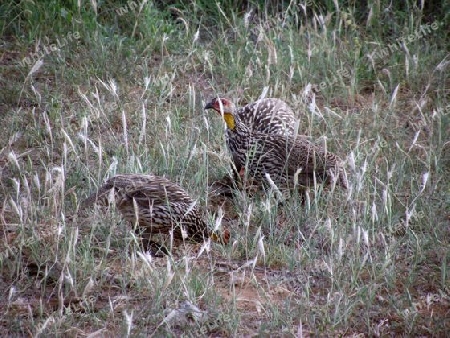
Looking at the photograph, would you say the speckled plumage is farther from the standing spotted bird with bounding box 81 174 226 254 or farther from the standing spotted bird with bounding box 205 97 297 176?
the standing spotted bird with bounding box 205 97 297 176

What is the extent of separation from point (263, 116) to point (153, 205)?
2135mm

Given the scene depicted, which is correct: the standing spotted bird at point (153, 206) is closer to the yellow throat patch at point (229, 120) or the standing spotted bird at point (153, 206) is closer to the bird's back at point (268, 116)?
the yellow throat patch at point (229, 120)

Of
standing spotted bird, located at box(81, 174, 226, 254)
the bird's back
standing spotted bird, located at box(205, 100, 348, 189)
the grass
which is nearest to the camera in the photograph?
the grass

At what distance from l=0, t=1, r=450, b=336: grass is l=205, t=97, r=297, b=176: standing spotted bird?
223 millimetres

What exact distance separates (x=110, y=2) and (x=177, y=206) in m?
4.25

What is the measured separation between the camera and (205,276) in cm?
570

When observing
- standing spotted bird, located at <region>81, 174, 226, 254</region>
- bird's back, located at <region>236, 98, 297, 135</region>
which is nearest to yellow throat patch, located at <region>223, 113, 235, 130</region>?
bird's back, located at <region>236, 98, 297, 135</region>

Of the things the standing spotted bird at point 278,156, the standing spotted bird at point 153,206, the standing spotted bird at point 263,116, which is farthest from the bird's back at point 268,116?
the standing spotted bird at point 153,206

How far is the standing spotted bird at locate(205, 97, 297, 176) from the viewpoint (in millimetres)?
7902

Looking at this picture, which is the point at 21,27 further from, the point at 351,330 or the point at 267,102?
the point at 351,330

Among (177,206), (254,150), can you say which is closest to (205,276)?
(177,206)

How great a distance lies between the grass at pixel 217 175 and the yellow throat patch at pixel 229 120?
26cm

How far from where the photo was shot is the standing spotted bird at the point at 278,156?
7.10 metres

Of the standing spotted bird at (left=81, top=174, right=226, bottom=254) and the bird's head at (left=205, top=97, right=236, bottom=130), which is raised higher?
the bird's head at (left=205, top=97, right=236, bottom=130)
